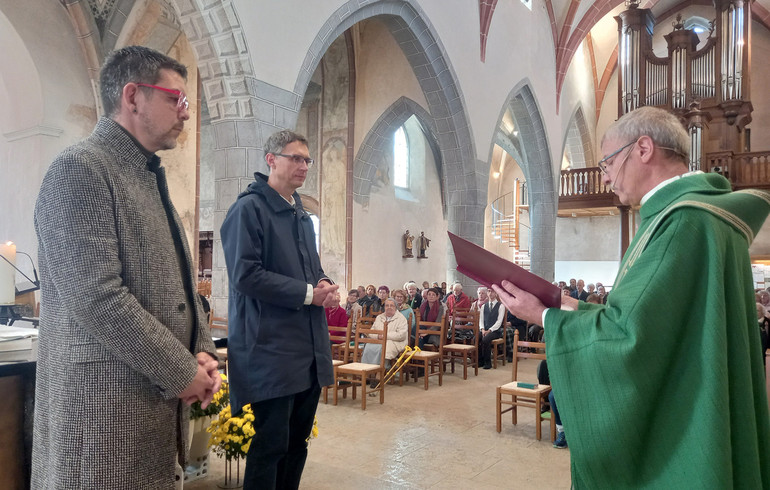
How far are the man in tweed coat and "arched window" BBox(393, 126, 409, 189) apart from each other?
15781mm

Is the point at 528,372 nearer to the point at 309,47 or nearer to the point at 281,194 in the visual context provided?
the point at 309,47

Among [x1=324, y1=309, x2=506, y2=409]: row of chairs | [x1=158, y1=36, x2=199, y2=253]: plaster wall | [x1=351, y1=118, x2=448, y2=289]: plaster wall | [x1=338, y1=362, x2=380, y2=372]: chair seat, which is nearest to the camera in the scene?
[x1=338, y1=362, x2=380, y2=372]: chair seat

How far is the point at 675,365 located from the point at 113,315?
4.89ft

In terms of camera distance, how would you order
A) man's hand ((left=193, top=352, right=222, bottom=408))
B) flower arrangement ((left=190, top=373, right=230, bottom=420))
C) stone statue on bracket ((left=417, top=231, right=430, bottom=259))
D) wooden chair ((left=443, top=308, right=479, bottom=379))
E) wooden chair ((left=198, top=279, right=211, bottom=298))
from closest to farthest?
man's hand ((left=193, top=352, right=222, bottom=408)), flower arrangement ((left=190, top=373, right=230, bottom=420)), wooden chair ((left=443, top=308, right=479, bottom=379)), wooden chair ((left=198, top=279, right=211, bottom=298)), stone statue on bracket ((left=417, top=231, right=430, bottom=259))

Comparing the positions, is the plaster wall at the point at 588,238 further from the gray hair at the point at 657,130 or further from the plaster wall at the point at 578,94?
the gray hair at the point at 657,130

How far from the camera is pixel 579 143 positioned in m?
20.1

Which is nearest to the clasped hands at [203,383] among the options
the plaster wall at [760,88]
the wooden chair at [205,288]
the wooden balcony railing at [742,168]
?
the wooden chair at [205,288]

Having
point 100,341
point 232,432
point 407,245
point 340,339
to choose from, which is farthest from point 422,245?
point 100,341

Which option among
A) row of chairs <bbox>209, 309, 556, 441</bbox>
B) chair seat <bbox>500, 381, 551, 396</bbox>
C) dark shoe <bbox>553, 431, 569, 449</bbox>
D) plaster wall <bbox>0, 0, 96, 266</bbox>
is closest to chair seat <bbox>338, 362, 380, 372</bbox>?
row of chairs <bbox>209, 309, 556, 441</bbox>

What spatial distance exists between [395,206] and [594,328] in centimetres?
1504

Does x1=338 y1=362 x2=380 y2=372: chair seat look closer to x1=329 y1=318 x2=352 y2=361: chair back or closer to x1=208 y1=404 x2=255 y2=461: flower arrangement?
x1=329 y1=318 x2=352 y2=361: chair back

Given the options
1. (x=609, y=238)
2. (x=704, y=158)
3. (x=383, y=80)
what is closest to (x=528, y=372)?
(x=383, y=80)

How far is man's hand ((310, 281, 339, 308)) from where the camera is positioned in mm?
2432

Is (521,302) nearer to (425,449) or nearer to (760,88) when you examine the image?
(425,449)
